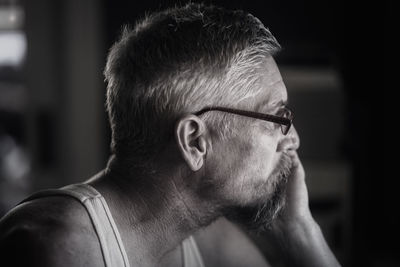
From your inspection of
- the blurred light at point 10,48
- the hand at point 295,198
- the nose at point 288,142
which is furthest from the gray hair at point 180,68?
the blurred light at point 10,48

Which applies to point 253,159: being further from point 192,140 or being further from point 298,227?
point 298,227

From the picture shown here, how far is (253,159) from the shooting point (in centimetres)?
99

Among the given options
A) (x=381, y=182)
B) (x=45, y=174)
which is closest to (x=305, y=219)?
(x=381, y=182)

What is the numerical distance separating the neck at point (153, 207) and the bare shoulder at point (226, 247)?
167 mm

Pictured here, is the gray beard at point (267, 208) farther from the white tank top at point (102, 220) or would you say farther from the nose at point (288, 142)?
the white tank top at point (102, 220)

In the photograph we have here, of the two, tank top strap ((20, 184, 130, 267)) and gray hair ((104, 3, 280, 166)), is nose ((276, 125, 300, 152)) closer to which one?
gray hair ((104, 3, 280, 166))

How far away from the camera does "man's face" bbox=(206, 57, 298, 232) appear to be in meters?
0.98

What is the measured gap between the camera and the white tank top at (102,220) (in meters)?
0.85

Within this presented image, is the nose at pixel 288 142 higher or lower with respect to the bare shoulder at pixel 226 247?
higher

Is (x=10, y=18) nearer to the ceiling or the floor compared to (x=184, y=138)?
nearer to the floor

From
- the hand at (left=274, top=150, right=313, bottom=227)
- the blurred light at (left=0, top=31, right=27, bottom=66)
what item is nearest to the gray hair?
the hand at (left=274, top=150, right=313, bottom=227)

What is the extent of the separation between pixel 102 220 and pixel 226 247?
396 mm

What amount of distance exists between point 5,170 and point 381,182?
446 cm

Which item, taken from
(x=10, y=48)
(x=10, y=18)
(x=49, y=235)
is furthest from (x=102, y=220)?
(x=10, y=48)
